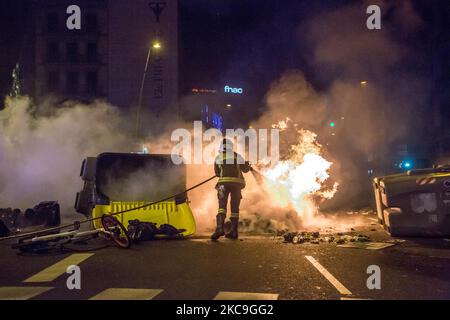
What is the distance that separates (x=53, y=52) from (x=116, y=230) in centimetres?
4259

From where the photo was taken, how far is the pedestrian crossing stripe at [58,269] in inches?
218

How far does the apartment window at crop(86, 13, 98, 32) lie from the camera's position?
45.5 metres

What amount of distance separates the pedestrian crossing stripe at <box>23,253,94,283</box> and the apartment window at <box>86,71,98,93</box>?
4099 centimetres

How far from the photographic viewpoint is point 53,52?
45.6m

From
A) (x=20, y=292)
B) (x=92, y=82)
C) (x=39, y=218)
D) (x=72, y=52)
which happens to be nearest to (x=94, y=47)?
(x=72, y=52)

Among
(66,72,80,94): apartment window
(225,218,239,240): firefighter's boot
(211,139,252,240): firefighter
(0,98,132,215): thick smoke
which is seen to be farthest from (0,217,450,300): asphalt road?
(66,72,80,94): apartment window

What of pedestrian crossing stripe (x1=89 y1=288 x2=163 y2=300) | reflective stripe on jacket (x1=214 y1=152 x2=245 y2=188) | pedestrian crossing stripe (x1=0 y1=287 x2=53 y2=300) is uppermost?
reflective stripe on jacket (x1=214 y1=152 x2=245 y2=188)

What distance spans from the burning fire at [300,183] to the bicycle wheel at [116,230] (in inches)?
170

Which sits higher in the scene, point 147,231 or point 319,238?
point 147,231

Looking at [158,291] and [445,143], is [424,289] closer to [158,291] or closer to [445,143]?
[158,291]

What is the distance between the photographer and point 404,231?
305 inches

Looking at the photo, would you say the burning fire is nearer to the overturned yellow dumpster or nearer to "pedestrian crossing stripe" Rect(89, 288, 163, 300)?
the overturned yellow dumpster

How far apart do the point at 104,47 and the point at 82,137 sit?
2991 cm

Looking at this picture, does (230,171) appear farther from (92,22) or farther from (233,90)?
(233,90)
